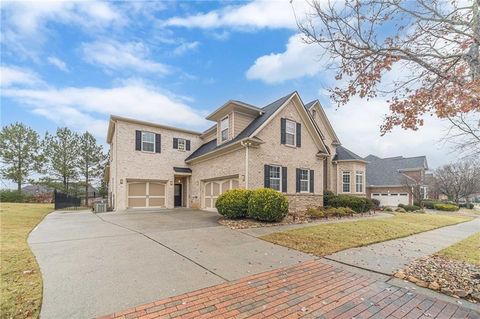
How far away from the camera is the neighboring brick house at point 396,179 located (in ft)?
91.3

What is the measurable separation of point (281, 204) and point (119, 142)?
12.9 m

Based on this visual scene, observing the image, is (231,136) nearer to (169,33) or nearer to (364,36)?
(169,33)

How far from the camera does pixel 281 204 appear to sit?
11172 mm

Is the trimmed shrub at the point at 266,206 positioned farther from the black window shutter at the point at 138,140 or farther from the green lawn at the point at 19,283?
the black window shutter at the point at 138,140

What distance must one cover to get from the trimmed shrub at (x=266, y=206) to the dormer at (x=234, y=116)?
5.55m

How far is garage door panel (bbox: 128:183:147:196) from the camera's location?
18.1m

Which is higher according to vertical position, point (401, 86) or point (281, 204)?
point (401, 86)

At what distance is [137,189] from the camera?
727 inches

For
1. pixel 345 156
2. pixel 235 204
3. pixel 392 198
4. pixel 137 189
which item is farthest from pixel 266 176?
pixel 392 198

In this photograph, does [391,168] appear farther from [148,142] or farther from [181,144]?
[148,142]

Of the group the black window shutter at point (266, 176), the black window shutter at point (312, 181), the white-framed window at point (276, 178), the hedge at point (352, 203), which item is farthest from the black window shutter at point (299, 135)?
the hedge at point (352, 203)

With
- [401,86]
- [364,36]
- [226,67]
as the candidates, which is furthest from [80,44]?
[401,86]

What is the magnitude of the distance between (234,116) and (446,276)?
12.7 metres

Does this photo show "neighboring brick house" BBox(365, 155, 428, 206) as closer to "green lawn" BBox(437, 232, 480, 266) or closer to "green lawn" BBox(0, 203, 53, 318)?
"green lawn" BBox(437, 232, 480, 266)
